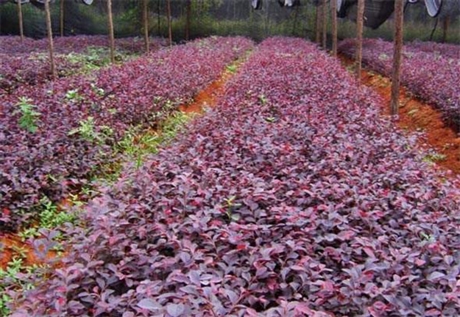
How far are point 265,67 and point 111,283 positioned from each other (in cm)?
796

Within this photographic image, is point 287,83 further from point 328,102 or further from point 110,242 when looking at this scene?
point 110,242

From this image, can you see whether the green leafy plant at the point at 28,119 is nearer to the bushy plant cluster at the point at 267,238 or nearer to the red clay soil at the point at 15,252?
the red clay soil at the point at 15,252

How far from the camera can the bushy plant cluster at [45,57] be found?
35.2ft

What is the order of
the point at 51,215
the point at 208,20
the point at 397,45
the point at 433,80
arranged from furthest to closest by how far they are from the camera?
the point at 208,20 → the point at 433,80 → the point at 397,45 → the point at 51,215

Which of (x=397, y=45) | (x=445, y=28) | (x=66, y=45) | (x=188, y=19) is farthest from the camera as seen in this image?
(x=188, y=19)

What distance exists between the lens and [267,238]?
8.28ft

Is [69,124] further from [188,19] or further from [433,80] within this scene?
[188,19]

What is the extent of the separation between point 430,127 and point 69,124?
5837 mm

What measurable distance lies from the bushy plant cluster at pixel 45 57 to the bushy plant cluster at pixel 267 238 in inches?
277

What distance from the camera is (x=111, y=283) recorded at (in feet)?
6.93

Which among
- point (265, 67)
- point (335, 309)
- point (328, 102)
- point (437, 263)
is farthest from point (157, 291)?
point (265, 67)

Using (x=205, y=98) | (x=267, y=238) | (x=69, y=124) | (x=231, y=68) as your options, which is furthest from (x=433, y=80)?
(x=267, y=238)

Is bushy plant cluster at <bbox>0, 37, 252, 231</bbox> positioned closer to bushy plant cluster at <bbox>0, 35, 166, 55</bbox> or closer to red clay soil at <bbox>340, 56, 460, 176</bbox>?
red clay soil at <bbox>340, 56, 460, 176</bbox>

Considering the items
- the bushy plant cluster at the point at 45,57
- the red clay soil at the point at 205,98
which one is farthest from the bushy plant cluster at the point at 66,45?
the red clay soil at the point at 205,98
